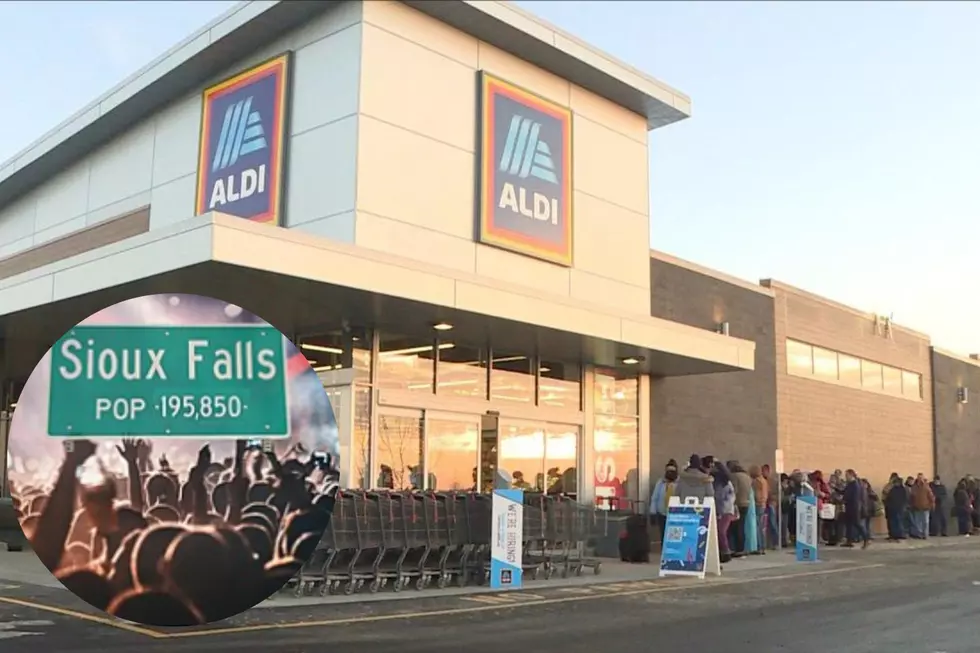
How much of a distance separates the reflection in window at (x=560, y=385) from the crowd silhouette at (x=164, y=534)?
16465 millimetres

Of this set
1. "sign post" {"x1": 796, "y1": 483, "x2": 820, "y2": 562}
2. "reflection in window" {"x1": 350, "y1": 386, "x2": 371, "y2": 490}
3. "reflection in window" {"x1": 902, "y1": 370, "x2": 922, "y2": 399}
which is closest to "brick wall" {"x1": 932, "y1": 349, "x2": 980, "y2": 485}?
"reflection in window" {"x1": 902, "y1": 370, "x2": 922, "y2": 399}

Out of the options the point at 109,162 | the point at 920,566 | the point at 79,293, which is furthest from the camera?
the point at 109,162

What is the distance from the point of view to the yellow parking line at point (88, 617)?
8453 millimetres

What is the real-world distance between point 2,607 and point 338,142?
8628mm

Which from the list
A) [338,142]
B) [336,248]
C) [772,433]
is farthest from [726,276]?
[336,248]

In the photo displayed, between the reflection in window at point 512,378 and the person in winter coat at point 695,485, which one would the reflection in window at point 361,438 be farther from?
the person in winter coat at point 695,485

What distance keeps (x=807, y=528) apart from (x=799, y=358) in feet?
29.7

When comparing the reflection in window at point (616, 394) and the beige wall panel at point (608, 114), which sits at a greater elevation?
the beige wall panel at point (608, 114)

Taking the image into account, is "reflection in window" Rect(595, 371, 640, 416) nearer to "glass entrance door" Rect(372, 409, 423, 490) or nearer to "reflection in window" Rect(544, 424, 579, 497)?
"reflection in window" Rect(544, 424, 579, 497)

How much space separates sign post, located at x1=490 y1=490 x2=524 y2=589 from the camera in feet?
42.0

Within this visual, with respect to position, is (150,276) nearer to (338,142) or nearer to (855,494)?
(338,142)

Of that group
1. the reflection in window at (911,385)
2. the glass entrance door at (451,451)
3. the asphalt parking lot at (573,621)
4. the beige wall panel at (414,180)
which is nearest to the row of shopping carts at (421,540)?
the asphalt parking lot at (573,621)

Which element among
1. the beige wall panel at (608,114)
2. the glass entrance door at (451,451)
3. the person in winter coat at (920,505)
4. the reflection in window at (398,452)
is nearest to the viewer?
the reflection in window at (398,452)

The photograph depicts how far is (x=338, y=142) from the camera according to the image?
16.0 meters
